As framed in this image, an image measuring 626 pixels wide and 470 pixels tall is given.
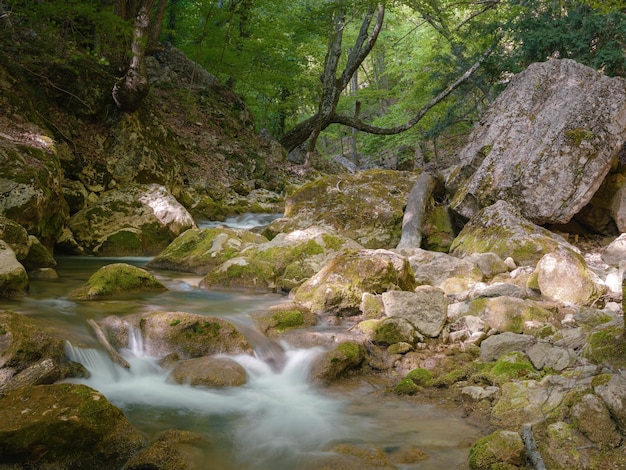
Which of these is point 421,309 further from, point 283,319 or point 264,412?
point 264,412

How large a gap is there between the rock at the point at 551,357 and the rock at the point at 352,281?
7.53 ft

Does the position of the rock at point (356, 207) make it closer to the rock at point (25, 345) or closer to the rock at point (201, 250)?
the rock at point (201, 250)

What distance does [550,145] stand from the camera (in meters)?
9.47

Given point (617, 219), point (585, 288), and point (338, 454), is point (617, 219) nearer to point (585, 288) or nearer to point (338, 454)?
point (585, 288)

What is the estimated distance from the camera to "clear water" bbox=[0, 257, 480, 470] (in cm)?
335

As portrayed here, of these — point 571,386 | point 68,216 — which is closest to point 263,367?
point 571,386

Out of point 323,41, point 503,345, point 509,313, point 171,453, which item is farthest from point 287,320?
point 323,41

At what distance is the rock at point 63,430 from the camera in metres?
2.71

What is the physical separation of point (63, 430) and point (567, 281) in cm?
589

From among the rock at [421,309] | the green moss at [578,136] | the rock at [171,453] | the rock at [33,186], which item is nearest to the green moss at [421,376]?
the rock at [421,309]

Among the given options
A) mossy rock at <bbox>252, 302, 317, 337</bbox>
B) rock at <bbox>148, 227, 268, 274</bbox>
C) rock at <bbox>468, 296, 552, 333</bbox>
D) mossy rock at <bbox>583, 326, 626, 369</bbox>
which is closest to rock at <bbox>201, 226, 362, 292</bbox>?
rock at <bbox>148, 227, 268, 274</bbox>

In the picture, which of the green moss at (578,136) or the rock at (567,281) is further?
the green moss at (578,136)

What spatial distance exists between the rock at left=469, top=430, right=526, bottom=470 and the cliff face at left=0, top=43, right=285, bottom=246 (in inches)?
289

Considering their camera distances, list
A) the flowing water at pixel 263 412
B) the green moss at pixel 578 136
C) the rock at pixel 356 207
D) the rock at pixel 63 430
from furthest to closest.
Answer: the rock at pixel 356 207
the green moss at pixel 578 136
the flowing water at pixel 263 412
the rock at pixel 63 430
